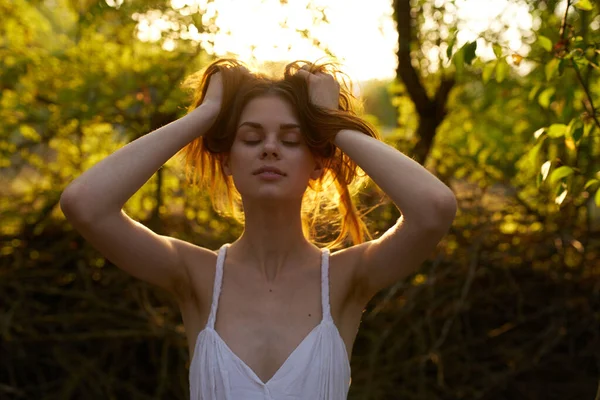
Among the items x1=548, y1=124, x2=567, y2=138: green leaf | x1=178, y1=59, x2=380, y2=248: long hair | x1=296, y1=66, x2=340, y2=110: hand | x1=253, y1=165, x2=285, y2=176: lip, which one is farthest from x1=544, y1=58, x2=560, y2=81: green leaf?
x1=253, y1=165, x2=285, y2=176: lip

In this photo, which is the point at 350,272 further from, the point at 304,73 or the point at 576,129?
the point at 576,129

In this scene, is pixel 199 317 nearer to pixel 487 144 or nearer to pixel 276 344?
pixel 276 344

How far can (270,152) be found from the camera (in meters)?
2.11

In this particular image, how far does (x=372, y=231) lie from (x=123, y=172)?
228cm

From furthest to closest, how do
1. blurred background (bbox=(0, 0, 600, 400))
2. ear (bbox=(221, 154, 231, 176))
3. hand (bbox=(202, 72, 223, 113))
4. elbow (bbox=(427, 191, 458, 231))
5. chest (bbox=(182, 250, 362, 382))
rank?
blurred background (bbox=(0, 0, 600, 400)), ear (bbox=(221, 154, 231, 176)), hand (bbox=(202, 72, 223, 113)), chest (bbox=(182, 250, 362, 382)), elbow (bbox=(427, 191, 458, 231))

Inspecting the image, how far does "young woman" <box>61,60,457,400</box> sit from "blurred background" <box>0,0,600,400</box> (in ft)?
5.66

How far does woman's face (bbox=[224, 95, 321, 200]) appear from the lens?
6.95 ft

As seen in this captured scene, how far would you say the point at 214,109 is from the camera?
219 centimetres

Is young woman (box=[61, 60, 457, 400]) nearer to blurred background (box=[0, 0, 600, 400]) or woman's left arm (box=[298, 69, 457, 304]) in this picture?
woman's left arm (box=[298, 69, 457, 304])

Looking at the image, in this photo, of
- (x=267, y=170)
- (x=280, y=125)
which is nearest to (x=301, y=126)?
(x=280, y=125)

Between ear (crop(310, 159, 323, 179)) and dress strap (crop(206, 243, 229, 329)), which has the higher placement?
ear (crop(310, 159, 323, 179))

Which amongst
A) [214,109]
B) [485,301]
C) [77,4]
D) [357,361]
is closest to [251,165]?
[214,109]

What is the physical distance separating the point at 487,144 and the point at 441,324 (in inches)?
46.9

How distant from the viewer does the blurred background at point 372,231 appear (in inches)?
162
